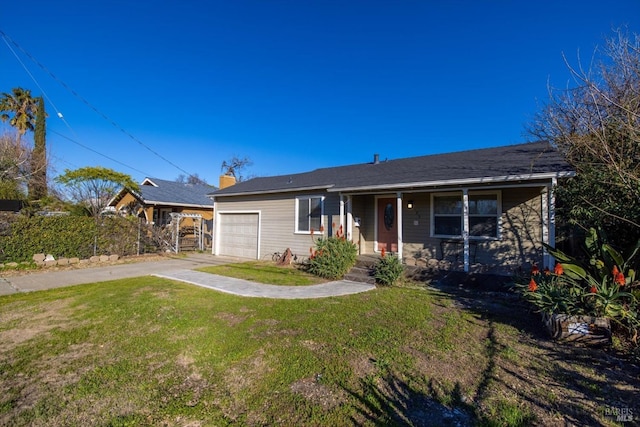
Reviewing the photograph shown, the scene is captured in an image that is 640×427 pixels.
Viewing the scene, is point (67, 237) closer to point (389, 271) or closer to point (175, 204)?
point (175, 204)

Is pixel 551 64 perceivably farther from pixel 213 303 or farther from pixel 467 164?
pixel 213 303

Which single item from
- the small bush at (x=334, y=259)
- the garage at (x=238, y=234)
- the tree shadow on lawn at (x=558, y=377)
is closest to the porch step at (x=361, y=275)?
the small bush at (x=334, y=259)

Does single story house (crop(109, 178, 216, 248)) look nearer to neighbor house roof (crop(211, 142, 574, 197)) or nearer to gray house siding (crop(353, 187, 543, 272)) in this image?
neighbor house roof (crop(211, 142, 574, 197))

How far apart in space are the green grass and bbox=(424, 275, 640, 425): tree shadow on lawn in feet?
16.0

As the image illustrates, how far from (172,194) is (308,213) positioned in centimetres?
1182

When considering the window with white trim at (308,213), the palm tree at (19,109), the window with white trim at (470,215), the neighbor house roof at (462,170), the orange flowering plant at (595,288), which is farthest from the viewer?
the palm tree at (19,109)

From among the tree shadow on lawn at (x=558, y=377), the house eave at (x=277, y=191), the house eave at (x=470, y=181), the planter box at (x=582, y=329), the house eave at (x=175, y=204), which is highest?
the house eave at (x=277, y=191)

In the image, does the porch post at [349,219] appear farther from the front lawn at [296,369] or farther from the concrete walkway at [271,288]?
the front lawn at [296,369]

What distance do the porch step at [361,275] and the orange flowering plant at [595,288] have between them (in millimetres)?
3908

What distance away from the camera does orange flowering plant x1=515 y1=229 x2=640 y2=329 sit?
3957 mm

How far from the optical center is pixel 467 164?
9.17 meters

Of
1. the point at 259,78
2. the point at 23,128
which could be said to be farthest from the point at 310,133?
the point at 23,128

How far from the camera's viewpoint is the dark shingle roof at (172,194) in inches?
690

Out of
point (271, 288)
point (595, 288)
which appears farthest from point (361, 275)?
point (595, 288)
